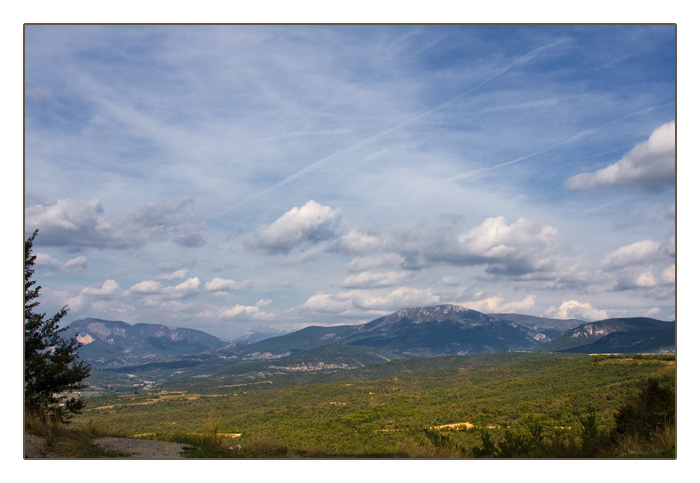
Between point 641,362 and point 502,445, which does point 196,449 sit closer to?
point 502,445

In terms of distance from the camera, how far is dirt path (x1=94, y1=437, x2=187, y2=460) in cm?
1456

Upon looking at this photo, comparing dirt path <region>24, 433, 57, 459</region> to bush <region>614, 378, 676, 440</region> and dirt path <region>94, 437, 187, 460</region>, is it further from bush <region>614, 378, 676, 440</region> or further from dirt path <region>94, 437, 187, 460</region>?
bush <region>614, 378, 676, 440</region>

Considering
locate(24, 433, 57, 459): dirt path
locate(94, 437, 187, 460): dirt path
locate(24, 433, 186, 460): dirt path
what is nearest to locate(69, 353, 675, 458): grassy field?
A: locate(94, 437, 187, 460): dirt path

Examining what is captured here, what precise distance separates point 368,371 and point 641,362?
11869cm

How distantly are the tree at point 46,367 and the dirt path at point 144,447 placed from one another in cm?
222

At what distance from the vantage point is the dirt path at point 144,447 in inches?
573

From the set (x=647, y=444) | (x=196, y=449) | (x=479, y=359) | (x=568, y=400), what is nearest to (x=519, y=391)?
(x=568, y=400)

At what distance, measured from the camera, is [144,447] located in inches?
595

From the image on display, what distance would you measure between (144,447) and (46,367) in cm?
432

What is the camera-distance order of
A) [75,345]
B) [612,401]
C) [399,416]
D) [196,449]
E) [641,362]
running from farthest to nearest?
[641,362], [399,416], [612,401], [75,345], [196,449]

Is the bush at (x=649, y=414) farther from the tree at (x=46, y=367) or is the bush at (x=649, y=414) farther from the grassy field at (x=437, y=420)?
the tree at (x=46, y=367)

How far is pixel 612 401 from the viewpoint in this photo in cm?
4409

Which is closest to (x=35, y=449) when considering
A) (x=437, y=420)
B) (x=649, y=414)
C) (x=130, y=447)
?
(x=130, y=447)

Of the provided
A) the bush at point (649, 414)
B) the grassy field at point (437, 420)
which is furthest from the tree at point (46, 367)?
the bush at point (649, 414)
